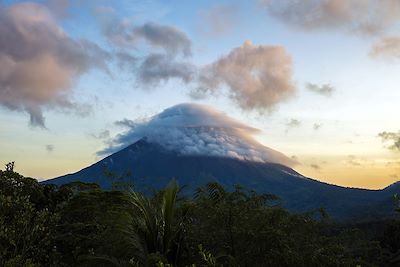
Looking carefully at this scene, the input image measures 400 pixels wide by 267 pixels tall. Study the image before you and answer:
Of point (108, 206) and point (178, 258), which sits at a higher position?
point (108, 206)

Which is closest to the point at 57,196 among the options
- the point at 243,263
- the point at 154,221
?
the point at 154,221

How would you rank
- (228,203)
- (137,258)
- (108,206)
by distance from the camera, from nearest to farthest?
1. (137,258)
2. (228,203)
3. (108,206)

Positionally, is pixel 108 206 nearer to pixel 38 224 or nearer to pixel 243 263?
pixel 38 224

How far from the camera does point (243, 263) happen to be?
36.8 ft

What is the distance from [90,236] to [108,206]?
136 centimetres

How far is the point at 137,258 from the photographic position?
10.9m

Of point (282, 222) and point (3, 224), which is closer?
point (3, 224)

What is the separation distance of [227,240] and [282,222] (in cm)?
166

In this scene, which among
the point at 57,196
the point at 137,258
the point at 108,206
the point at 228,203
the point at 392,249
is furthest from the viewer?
the point at 392,249

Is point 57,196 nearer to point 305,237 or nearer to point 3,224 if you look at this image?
point 3,224

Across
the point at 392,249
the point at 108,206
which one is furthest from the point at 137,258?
the point at 392,249

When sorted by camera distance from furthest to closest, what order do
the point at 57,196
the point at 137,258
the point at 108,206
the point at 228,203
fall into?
the point at 57,196 < the point at 108,206 < the point at 228,203 < the point at 137,258

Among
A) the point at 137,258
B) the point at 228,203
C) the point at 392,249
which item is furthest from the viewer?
the point at 392,249

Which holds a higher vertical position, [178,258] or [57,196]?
[57,196]
